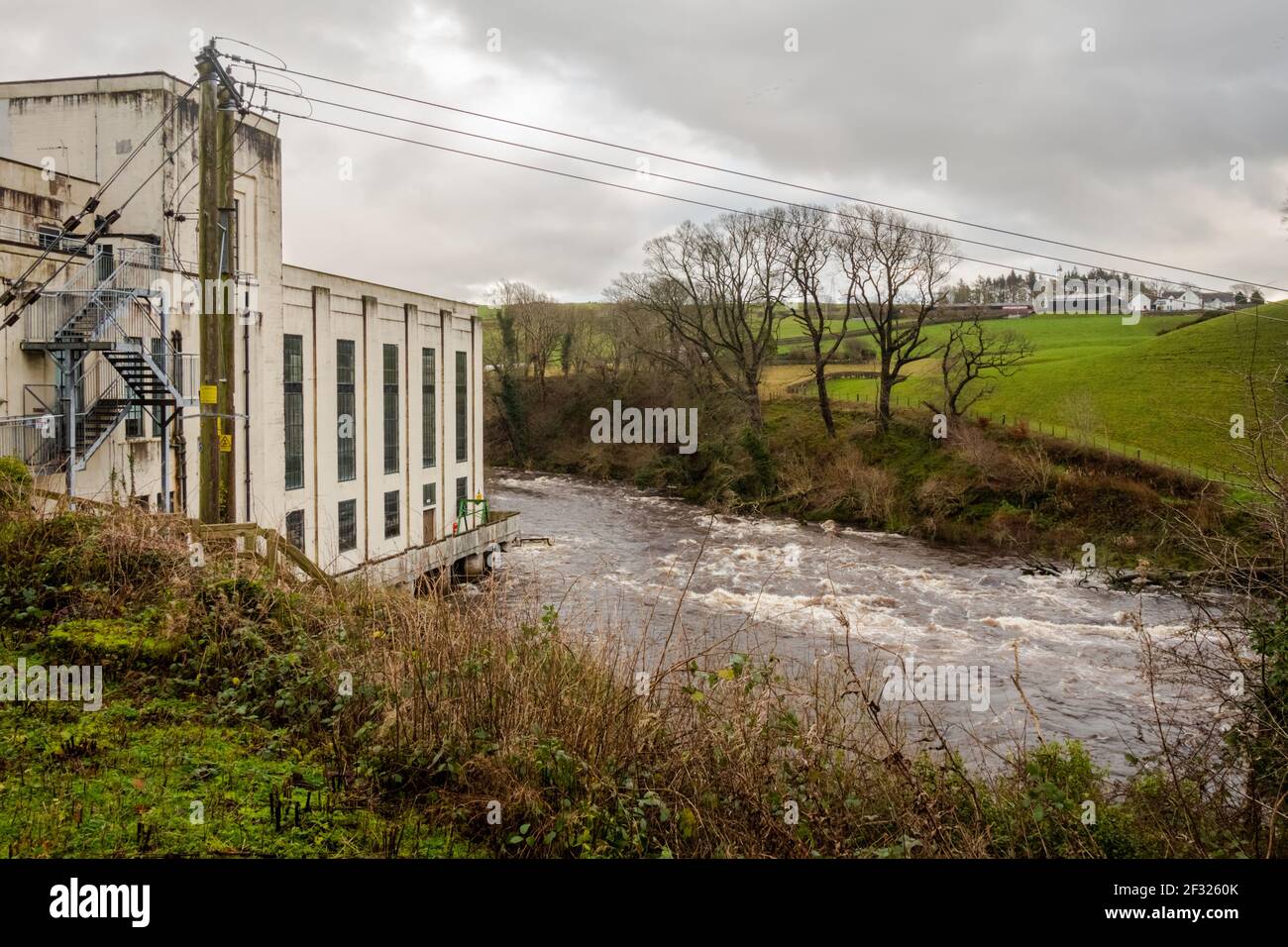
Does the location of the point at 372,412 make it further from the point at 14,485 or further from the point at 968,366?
the point at 968,366

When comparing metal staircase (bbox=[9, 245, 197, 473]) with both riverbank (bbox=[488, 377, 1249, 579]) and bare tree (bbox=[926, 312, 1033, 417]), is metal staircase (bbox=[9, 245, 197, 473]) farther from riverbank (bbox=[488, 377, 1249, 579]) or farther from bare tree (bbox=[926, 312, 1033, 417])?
bare tree (bbox=[926, 312, 1033, 417])

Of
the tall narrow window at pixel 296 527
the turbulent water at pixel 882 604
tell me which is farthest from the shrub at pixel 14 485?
the tall narrow window at pixel 296 527

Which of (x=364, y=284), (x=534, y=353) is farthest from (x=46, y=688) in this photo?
(x=534, y=353)

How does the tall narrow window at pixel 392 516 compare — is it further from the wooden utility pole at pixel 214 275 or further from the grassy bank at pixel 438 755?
the grassy bank at pixel 438 755

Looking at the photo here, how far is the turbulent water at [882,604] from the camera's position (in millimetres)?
16531

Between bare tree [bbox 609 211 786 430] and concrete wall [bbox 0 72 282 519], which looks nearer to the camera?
concrete wall [bbox 0 72 282 519]

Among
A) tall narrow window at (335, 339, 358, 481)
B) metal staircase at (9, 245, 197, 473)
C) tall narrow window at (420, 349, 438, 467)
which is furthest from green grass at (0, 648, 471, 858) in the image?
tall narrow window at (420, 349, 438, 467)

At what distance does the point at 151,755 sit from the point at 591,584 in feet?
68.1

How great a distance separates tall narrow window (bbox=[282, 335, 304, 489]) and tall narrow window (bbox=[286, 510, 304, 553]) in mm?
861

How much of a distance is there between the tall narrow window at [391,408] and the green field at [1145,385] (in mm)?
31423

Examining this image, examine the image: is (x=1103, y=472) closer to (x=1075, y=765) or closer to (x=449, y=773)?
(x=1075, y=765)

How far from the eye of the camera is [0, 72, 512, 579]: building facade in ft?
60.6

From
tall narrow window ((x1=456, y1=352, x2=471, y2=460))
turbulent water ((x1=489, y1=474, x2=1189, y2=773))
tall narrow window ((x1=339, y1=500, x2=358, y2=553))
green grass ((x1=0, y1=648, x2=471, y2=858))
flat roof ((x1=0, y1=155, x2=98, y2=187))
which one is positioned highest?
flat roof ((x1=0, y1=155, x2=98, y2=187))
